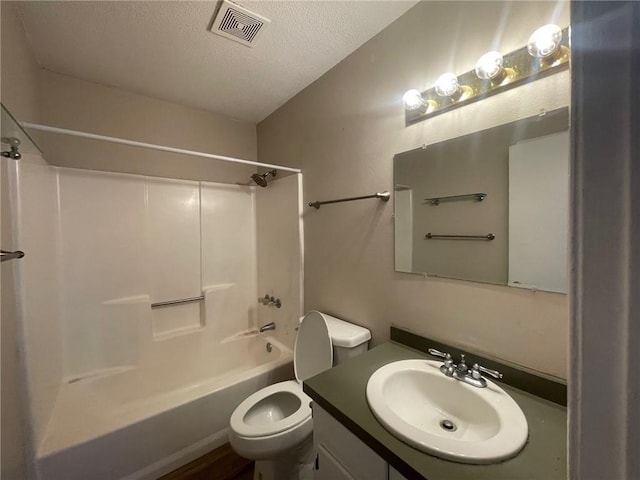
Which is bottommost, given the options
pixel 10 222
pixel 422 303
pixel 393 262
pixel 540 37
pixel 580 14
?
pixel 422 303

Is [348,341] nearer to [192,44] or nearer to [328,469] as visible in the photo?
[328,469]

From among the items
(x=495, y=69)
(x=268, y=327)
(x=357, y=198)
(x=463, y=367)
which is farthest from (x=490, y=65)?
(x=268, y=327)

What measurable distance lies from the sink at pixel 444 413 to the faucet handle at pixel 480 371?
0.13ft

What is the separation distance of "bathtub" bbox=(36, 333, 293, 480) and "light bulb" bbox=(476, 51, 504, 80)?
2.00 metres

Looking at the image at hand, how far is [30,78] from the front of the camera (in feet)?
4.79

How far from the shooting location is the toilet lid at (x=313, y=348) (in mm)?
1447

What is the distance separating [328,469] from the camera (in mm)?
920

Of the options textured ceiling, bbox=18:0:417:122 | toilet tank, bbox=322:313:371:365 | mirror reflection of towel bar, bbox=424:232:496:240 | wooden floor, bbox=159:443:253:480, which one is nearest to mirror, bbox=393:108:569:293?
mirror reflection of towel bar, bbox=424:232:496:240

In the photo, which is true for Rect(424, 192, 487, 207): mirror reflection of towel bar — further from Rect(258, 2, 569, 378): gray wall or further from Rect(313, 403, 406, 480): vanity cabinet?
Rect(313, 403, 406, 480): vanity cabinet

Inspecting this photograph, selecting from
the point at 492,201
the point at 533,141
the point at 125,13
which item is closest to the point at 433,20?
the point at 533,141

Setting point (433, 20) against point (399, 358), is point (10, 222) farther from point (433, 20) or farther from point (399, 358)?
point (433, 20)

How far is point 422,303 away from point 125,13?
2021 millimetres

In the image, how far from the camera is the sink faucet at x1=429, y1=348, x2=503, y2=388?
936 millimetres

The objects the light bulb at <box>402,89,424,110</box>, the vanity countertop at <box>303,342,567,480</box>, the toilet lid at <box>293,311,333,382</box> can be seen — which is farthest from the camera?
the toilet lid at <box>293,311,333,382</box>
